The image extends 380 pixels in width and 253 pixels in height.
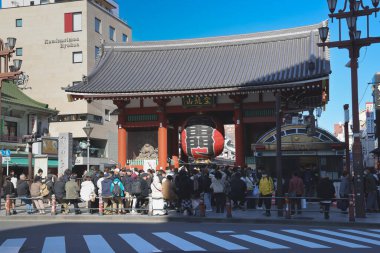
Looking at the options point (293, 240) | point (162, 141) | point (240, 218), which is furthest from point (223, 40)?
point (293, 240)

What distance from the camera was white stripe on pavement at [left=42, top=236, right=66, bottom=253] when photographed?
441 inches

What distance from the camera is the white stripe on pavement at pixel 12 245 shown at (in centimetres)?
1138

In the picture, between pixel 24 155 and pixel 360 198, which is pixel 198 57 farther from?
pixel 24 155

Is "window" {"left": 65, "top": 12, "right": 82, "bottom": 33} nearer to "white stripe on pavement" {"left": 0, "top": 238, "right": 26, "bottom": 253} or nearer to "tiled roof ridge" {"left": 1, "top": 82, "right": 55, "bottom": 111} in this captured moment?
"tiled roof ridge" {"left": 1, "top": 82, "right": 55, "bottom": 111}

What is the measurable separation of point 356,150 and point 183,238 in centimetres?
774

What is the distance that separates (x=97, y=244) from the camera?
12117mm

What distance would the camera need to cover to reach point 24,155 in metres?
45.4

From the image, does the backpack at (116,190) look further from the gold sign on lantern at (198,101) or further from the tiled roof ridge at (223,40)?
the tiled roof ridge at (223,40)

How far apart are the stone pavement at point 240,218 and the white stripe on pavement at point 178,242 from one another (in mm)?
3889

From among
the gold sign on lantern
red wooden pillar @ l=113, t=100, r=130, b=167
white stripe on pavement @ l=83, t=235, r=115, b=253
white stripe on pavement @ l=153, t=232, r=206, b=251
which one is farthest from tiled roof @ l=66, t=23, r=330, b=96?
white stripe on pavement @ l=83, t=235, r=115, b=253

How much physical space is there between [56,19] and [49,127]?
45.5 feet

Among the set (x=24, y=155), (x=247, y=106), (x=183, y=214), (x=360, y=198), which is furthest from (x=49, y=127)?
(x=360, y=198)

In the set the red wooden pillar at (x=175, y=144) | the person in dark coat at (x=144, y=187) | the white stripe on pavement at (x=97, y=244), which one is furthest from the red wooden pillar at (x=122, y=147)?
the white stripe on pavement at (x=97, y=244)

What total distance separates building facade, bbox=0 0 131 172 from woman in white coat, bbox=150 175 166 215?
37.1m
